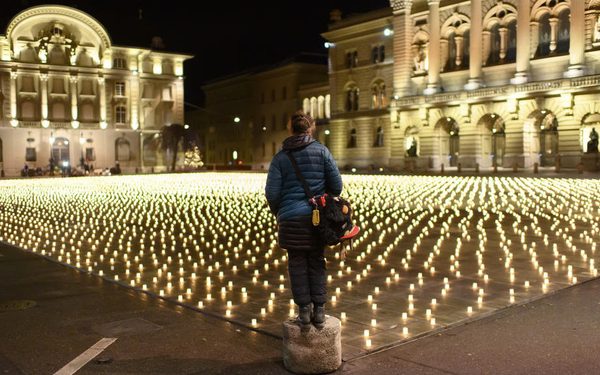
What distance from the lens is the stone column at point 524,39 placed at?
50031mm

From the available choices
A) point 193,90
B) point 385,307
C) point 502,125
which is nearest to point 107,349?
point 385,307

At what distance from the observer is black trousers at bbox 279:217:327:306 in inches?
233

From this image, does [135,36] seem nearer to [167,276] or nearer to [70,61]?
[70,61]

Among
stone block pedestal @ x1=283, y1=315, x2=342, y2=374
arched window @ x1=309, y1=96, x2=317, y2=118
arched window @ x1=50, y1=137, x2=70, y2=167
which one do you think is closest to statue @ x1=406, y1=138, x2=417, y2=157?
arched window @ x1=309, y1=96, x2=317, y2=118

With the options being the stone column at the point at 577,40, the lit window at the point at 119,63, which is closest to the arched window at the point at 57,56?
the lit window at the point at 119,63

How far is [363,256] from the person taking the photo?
1197 cm

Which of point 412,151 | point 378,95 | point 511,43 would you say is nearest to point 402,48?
point 378,95

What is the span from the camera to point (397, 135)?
60219 mm

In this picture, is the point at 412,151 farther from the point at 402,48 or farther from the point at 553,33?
the point at 553,33

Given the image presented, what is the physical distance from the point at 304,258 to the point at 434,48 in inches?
2134

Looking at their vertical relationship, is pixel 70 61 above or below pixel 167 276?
above

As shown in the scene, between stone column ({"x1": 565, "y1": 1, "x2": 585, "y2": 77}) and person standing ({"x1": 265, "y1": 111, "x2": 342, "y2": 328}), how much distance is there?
45.4 m

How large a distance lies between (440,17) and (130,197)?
38.0 m

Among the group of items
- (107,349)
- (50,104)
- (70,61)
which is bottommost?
(107,349)
